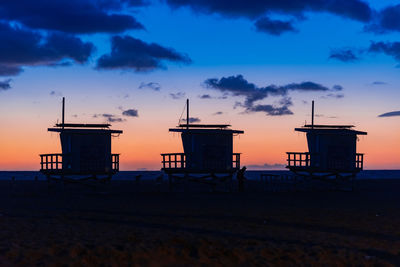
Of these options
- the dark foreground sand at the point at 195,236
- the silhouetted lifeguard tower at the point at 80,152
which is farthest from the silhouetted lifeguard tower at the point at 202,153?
the dark foreground sand at the point at 195,236

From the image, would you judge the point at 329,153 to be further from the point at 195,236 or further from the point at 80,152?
the point at 195,236

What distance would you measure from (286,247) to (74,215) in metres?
9.13

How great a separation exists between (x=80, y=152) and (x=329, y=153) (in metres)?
18.8

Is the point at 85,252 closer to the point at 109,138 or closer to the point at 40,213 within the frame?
the point at 40,213

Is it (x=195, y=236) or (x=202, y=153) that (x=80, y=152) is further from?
(x=195, y=236)

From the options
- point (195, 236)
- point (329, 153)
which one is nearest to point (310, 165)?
point (329, 153)

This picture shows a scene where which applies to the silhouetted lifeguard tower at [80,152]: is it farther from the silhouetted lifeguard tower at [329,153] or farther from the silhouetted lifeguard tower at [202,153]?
the silhouetted lifeguard tower at [329,153]

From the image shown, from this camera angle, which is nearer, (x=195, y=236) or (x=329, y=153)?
(x=195, y=236)

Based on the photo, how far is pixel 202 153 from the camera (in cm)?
3784

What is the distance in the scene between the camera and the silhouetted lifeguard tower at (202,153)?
A: 3766 cm

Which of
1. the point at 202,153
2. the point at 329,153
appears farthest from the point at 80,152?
the point at 329,153

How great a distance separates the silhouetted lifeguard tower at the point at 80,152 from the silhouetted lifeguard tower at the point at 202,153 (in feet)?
14.6

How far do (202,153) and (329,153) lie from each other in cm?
1000

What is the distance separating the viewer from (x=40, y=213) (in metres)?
19.6
